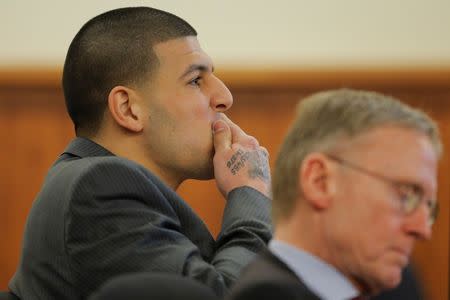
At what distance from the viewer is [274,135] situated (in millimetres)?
3432

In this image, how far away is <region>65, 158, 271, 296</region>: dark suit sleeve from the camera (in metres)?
1.58

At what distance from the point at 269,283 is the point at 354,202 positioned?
18cm

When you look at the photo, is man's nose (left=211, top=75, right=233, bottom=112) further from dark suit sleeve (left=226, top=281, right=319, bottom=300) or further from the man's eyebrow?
dark suit sleeve (left=226, top=281, right=319, bottom=300)

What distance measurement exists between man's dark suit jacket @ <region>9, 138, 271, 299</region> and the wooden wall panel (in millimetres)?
1564

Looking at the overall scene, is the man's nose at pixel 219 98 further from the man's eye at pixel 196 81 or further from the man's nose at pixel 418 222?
the man's nose at pixel 418 222

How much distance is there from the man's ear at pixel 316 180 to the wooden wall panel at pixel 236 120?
212 cm

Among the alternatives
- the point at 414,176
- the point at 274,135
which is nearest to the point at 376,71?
the point at 274,135

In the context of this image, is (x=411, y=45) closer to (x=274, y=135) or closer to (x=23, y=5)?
(x=274, y=135)

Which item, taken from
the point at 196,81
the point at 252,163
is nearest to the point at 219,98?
the point at 196,81

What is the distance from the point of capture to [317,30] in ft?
10.8

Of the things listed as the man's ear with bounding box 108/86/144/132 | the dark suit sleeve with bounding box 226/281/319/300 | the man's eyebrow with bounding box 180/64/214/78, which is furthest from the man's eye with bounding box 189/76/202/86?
the dark suit sleeve with bounding box 226/281/319/300

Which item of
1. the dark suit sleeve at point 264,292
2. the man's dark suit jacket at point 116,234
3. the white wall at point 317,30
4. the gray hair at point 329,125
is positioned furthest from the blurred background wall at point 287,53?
the dark suit sleeve at point 264,292

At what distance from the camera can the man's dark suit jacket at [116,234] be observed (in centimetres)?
159

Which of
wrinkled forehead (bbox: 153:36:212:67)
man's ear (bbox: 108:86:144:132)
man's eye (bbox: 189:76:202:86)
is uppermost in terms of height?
wrinkled forehead (bbox: 153:36:212:67)
